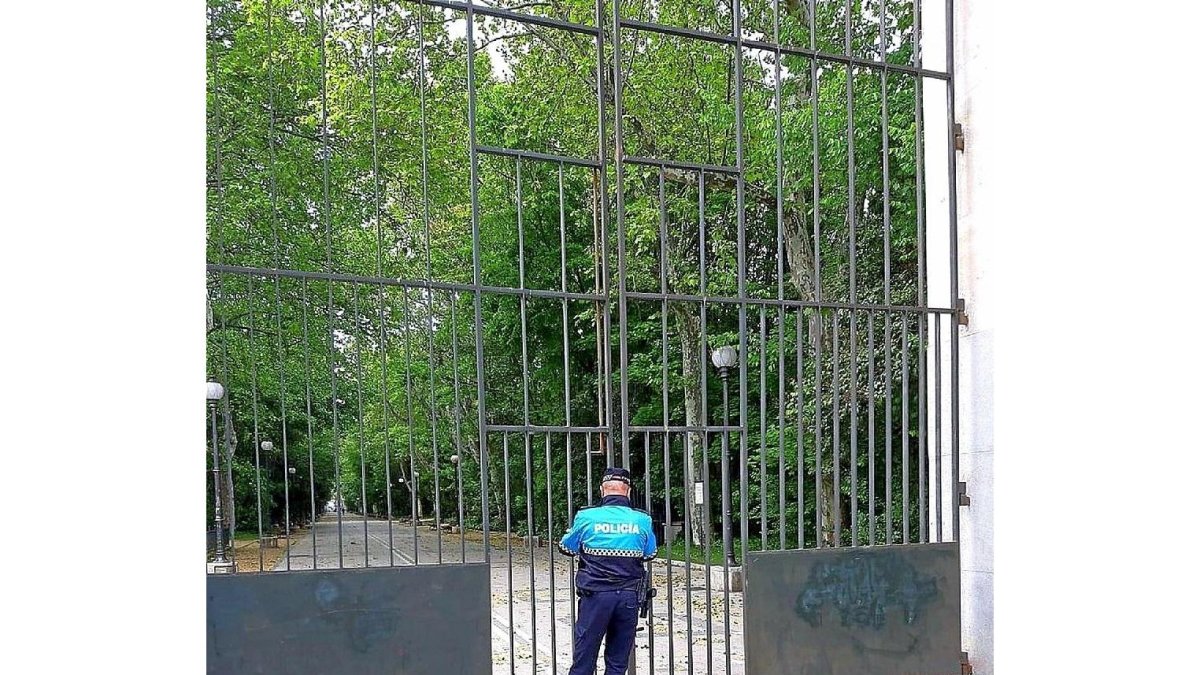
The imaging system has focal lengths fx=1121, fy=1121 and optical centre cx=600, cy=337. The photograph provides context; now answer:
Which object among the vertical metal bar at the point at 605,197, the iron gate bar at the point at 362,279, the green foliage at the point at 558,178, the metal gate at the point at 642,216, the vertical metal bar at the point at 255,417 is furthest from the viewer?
the green foliage at the point at 558,178

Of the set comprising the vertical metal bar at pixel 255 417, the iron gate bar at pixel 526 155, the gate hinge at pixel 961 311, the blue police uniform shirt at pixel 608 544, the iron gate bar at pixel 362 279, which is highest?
the iron gate bar at pixel 526 155

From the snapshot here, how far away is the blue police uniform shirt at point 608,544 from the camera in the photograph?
19.1ft

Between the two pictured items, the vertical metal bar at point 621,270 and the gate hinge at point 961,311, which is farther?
the gate hinge at point 961,311

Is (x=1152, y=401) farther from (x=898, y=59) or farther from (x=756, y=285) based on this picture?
(x=756, y=285)

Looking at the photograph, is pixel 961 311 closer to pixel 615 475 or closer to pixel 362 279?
pixel 615 475

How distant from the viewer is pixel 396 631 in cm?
518

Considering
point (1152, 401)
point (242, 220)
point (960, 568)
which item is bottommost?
point (960, 568)

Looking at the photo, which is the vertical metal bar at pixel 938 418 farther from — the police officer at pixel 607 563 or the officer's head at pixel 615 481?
the officer's head at pixel 615 481

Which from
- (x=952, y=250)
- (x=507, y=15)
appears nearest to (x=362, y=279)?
(x=507, y=15)

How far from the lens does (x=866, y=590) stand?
247 inches

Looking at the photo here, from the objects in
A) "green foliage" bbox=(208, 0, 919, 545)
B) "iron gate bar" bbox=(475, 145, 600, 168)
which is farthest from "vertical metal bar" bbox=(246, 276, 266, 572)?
"green foliage" bbox=(208, 0, 919, 545)

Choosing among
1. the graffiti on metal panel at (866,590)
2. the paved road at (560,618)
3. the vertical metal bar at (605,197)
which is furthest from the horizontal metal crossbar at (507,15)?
the graffiti on metal panel at (866,590)

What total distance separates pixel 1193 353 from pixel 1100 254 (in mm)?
720

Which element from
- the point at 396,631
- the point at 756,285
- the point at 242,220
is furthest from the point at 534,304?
the point at 396,631
